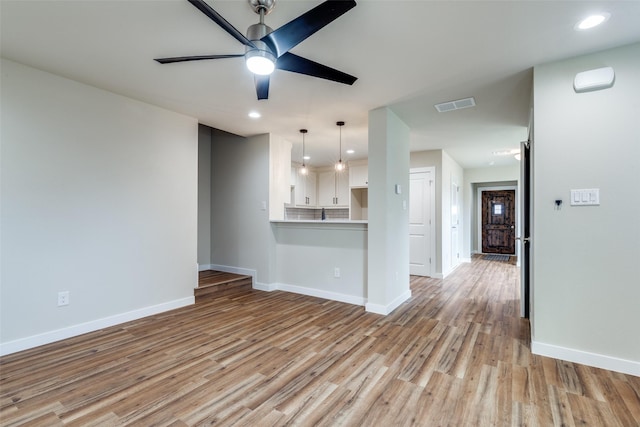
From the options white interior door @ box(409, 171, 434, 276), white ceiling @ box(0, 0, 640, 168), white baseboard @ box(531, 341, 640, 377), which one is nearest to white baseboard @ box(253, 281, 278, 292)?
white ceiling @ box(0, 0, 640, 168)

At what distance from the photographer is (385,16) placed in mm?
1922

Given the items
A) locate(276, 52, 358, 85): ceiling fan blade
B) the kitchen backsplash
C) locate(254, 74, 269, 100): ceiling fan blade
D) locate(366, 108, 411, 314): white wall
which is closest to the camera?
locate(276, 52, 358, 85): ceiling fan blade

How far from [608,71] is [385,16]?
179cm

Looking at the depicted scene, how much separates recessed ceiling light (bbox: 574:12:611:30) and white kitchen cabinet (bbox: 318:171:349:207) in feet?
17.7

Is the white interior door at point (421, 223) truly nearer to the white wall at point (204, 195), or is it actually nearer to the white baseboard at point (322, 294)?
the white baseboard at point (322, 294)

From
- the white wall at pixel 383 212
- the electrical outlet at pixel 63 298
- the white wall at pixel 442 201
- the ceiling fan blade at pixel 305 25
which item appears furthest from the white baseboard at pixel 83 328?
the white wall at pixel 442 201

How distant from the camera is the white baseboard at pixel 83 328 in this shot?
2521mm

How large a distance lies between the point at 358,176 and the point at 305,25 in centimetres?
517

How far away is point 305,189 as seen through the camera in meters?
7.34

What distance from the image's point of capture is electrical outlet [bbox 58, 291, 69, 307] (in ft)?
9.11

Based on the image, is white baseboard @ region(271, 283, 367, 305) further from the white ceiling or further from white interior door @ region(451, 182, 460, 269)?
white interior door @ region(451, 182, 460, 269)

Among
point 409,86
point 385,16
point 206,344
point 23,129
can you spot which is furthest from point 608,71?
point 23,129

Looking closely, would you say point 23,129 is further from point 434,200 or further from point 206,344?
point 434,200

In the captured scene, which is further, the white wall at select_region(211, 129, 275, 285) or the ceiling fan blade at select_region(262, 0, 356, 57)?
the white wall at select_region(211, 129, 275, 285)
